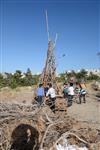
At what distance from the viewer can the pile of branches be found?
5.09 m

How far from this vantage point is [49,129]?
5305mm

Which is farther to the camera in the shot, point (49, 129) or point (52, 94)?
point (52, 94)

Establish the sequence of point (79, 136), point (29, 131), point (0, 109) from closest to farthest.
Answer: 1. point (79, 136)
2. point (29, 131)
3. point (0, 109)

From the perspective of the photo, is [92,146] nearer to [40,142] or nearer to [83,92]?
[40,142]

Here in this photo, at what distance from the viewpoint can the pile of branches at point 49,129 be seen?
5.09 m

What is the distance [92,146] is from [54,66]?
8992 mm

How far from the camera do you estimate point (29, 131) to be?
5664 millimetres

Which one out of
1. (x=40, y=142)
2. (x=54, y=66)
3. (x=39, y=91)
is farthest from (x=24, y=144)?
(x=54, y=66)

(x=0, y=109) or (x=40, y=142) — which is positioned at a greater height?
(x=0, y=109)

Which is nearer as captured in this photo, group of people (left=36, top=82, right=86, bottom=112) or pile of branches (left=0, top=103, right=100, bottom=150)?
pile of branches (left=0, top=103, right=100, bottom=150)

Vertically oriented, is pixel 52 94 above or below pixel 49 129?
above

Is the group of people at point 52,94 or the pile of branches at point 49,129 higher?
the group of people at point 52,94

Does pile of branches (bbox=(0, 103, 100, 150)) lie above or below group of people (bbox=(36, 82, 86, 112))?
below

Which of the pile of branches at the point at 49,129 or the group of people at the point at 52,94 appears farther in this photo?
the group of people at the point at 52,94
